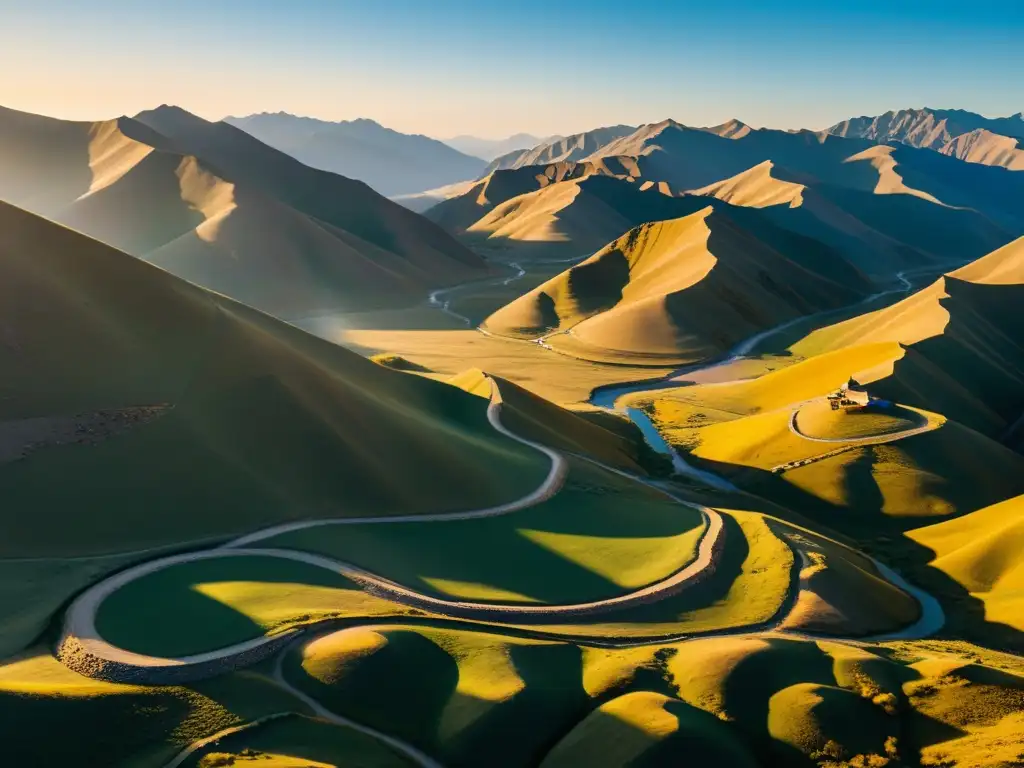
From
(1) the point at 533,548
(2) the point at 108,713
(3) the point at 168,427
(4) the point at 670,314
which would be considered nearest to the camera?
(2) the point at 108,713

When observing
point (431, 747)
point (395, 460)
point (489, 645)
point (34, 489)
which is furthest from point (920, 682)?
point (34, 489)

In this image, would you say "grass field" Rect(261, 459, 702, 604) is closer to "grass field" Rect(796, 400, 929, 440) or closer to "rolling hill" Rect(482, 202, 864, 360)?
"grass field" Rect(796, 400, 929, 440)

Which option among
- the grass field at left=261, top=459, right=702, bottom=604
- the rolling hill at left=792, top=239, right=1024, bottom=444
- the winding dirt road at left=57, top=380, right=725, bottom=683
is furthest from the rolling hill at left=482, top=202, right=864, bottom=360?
the grass field at left=261, top=459, right=702, bottom=604

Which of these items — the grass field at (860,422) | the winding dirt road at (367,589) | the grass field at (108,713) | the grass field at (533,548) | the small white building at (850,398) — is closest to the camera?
the grass field at (108,713)

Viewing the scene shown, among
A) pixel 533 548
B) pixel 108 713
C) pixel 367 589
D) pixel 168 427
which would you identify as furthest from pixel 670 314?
pixel 108 713

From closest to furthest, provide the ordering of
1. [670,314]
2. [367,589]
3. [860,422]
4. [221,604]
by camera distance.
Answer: [221,604]
[367,589]
[860,422]
[670,314]

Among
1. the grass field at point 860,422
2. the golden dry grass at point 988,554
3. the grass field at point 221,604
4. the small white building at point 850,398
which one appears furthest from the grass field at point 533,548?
the small white building at point 850,398

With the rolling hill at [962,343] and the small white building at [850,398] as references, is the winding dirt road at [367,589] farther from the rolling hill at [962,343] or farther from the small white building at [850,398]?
the rolling hill at [962,343]

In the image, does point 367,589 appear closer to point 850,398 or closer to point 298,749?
point 298,749

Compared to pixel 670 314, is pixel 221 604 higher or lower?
lower

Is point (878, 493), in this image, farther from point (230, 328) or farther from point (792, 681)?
point (230, 328)

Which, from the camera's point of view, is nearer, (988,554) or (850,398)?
(988,554)
